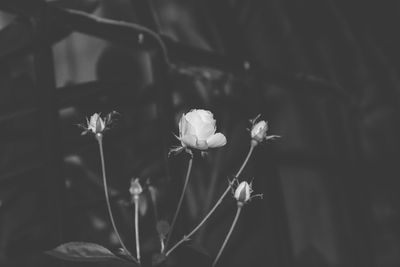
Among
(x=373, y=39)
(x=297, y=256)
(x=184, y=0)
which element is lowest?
(x=297, y=256)

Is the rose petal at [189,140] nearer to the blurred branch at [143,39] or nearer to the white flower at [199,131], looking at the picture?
the white flower at [199,131]

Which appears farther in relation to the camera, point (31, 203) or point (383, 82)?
point (383, 82)

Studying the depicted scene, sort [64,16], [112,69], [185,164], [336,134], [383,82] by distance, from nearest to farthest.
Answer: [64,16] → [185,164] → [112,69] → [336,134] → [383,82]

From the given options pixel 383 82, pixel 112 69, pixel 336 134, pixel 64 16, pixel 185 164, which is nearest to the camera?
pixel 64 16

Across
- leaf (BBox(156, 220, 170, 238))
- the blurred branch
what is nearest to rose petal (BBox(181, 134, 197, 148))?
leaf (BBox(156, 220, 170, 238))

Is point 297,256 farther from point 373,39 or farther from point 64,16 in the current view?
point 64,16

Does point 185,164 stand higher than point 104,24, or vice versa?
point 104,24

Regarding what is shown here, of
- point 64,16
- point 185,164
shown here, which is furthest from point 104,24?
point 185,164
